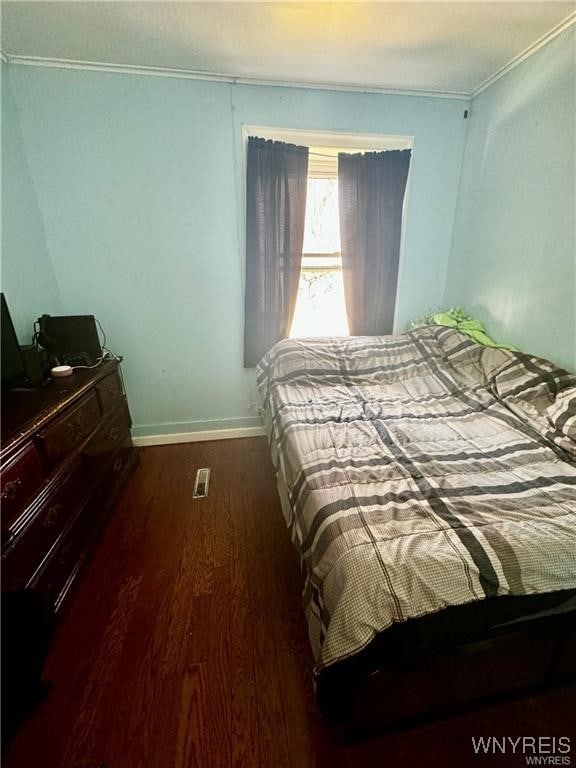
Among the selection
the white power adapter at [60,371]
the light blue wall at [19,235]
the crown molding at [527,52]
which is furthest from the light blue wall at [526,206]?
the light blue wall at [19,235]

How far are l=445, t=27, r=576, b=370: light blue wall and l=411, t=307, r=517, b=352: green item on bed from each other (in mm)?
53

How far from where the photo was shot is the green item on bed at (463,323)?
2.10m

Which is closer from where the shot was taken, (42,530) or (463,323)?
(42,530)

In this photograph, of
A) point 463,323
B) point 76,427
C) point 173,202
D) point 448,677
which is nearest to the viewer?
point 448,677

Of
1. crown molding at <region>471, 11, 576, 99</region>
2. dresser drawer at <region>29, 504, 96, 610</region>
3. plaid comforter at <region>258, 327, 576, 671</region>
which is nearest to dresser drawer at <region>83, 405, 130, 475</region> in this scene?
dresser drawer at <region>29, 504, 96, 610</region>

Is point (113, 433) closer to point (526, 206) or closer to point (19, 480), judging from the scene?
point (19, 480)

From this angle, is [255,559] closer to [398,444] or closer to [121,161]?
[398,444]

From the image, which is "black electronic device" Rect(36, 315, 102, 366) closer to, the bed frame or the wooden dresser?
the wooden dresser

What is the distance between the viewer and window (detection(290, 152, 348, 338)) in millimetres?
2318

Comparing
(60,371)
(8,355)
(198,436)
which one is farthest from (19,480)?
(198,436)

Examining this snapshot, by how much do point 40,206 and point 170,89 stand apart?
3.45 feet

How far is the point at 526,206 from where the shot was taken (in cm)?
184

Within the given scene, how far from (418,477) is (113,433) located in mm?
1697

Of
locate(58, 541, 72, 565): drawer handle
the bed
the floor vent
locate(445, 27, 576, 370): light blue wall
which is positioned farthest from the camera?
the floor vent
